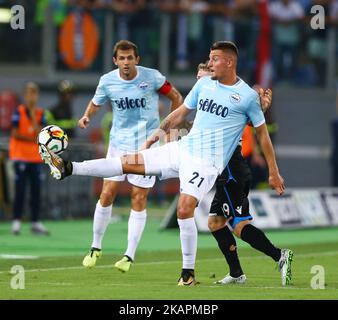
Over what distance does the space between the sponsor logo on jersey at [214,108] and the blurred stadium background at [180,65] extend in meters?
9.86

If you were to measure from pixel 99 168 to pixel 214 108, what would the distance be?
4.25 feet

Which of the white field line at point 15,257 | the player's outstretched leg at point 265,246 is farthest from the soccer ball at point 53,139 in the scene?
the white field line at point 15,257

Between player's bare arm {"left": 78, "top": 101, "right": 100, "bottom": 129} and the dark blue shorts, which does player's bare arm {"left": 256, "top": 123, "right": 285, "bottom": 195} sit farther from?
player's bare arm {"left": 78, "top": 101, "right": 100, "bottom": 129}

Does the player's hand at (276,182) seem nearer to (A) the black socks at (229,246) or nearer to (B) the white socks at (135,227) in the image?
(A) the black socks at (229,246)

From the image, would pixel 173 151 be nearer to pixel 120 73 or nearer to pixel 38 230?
pixel 120 73

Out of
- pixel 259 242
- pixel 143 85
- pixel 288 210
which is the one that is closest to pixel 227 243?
pixel 259 242

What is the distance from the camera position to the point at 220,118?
12336 millimetres

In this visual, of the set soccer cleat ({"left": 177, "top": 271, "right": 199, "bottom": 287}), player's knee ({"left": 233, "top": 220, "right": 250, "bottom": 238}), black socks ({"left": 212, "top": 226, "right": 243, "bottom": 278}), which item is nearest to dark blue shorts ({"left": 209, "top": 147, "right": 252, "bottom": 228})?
player's knee ({"left": 233, "top": 220, "right": 250, "bottom": 238})

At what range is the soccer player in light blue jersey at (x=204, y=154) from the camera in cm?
1224

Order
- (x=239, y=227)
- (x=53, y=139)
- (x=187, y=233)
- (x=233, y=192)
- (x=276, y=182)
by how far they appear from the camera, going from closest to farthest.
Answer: (x=276, y=182) < (x=187, y=233) < (x=53, y=139) < (x=233, y=192) < (x=239, y=227)

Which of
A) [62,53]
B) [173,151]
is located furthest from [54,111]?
[173,151]

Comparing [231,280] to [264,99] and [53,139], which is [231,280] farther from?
[53,139]

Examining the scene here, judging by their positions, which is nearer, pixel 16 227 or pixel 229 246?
pixel 229 246

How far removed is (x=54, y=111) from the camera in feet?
79.8
